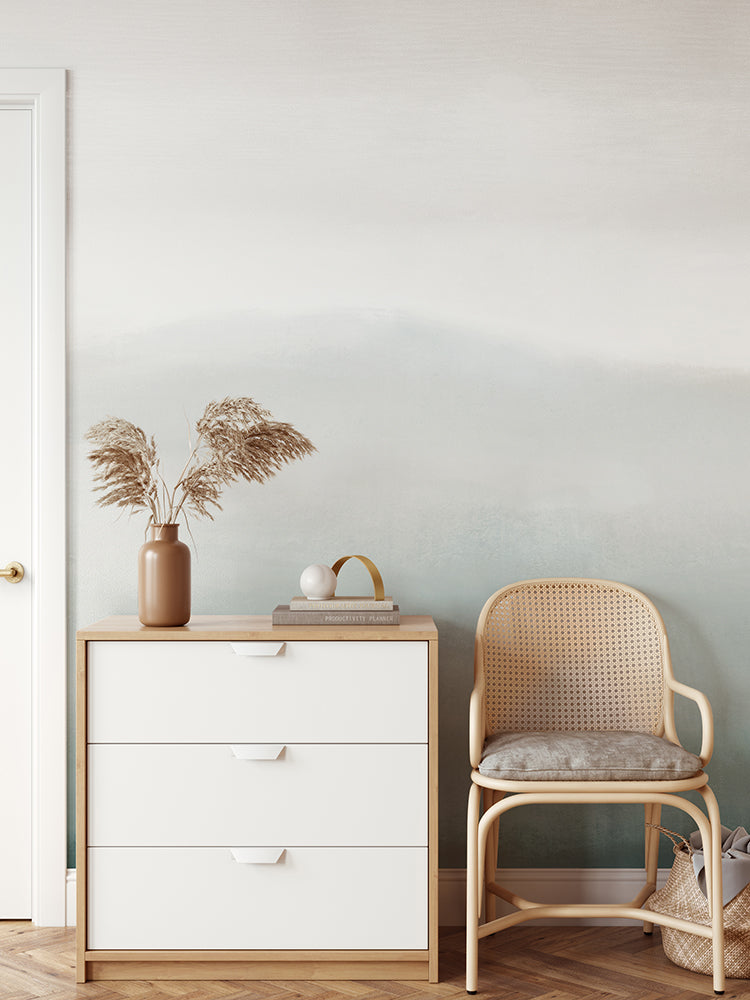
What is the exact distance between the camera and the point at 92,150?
2.56m

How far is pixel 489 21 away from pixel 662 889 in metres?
2.31

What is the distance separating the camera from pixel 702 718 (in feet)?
7.38

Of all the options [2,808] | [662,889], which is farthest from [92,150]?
[662,889]

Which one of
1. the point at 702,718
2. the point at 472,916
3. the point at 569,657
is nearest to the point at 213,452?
the point at 569,657

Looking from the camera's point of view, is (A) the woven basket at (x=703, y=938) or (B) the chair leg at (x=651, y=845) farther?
(B) the chair leg at (x=651, y=845)

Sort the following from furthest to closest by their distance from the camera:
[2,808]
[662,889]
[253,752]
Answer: [2,808]
[662,889]
[253,752]

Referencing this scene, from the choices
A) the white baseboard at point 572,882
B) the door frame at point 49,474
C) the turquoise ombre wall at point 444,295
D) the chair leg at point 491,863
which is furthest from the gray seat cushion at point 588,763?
the door frame at point 49,474

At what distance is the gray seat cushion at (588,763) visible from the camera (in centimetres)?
205

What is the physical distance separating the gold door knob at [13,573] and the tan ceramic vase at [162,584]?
50 centimetres

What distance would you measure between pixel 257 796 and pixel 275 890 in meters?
0.22

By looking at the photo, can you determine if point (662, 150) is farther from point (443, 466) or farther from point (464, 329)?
point (443, 466)

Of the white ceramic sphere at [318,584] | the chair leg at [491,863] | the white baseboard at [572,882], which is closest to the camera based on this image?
the white ceramic sphere at [318,584]

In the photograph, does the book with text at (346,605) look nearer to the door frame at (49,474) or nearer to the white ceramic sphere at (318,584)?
the white ceramic sphere at (318,584)

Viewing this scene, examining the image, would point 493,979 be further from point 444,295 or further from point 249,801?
point 444,295
